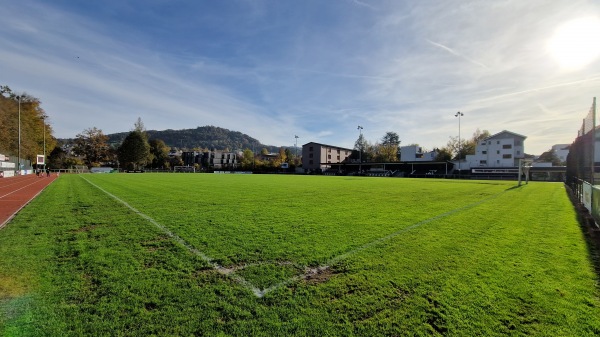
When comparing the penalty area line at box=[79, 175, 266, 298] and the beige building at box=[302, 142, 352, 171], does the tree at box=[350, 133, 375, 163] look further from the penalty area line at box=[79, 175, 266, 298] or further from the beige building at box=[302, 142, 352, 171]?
the penalty area line at box=[79, 175, 266, 298]

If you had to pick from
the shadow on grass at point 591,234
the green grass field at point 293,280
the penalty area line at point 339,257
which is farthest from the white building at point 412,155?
the penalty area line at point 339,257

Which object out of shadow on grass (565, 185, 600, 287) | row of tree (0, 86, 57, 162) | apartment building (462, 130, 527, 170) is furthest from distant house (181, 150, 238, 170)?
shadow on grass (565, 185, 600, 287)

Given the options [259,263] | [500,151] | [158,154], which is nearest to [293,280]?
[259,263]

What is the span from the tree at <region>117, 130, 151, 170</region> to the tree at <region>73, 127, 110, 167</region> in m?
8.94

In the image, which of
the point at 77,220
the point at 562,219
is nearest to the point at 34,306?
the point at 77,220

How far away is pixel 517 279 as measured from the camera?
3.96 metres

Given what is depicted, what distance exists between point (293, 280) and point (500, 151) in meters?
72.7

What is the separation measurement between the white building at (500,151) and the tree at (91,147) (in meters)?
103

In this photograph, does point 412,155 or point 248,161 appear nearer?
point 412,155

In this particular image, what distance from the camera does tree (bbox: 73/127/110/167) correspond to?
3366 inches

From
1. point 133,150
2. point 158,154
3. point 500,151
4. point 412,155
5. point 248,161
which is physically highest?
point 133,150

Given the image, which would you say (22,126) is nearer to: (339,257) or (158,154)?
(158,154)

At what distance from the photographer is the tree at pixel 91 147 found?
281ft

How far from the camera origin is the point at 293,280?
3.83 m
